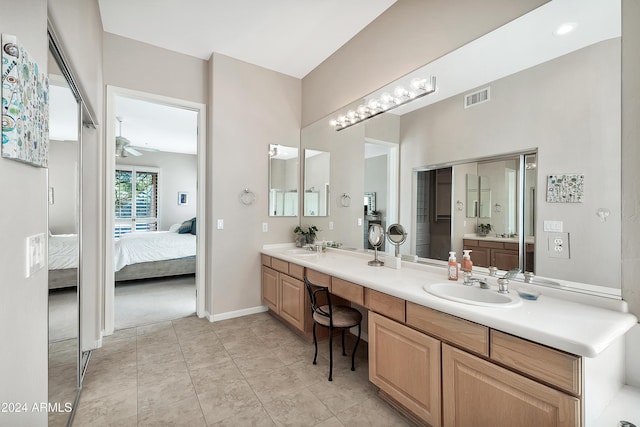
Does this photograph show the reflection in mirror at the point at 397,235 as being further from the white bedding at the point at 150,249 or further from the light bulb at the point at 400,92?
the white bedding at the point at 150,249

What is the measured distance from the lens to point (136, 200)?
288 inches

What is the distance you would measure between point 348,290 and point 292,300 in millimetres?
910

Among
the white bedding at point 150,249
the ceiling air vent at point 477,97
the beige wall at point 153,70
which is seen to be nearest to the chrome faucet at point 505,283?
the ceiling air vent at point 477,97

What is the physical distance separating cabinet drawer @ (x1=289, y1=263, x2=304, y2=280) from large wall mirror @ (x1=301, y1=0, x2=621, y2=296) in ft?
3.17

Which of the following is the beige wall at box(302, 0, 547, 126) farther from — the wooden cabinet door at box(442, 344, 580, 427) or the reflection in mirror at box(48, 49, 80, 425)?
the reflection in mirror at box(48, 49, 80, 425)

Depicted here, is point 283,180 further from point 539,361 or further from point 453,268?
point 539,361

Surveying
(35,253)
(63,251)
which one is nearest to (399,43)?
(35,253)

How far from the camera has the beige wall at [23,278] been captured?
2.48 feet

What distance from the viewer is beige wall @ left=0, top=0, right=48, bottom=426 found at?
0.76 meters

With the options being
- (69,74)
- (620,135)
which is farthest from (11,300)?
(620,135)

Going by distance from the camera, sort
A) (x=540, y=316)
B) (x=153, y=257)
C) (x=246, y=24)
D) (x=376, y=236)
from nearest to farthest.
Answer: (x=540, y=316) → (x=376, y=236) → (x=246, y=24) → (x=153, y=257)

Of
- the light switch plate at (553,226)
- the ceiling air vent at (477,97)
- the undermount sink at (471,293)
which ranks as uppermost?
the ceiling air vent at (477,97)

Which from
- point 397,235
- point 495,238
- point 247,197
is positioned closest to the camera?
point 495,238

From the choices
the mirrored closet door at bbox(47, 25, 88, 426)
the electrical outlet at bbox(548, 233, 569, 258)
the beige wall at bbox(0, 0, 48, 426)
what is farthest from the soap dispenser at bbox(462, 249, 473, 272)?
the mirrored closet door at bbox(47, 25, 88, 426)
